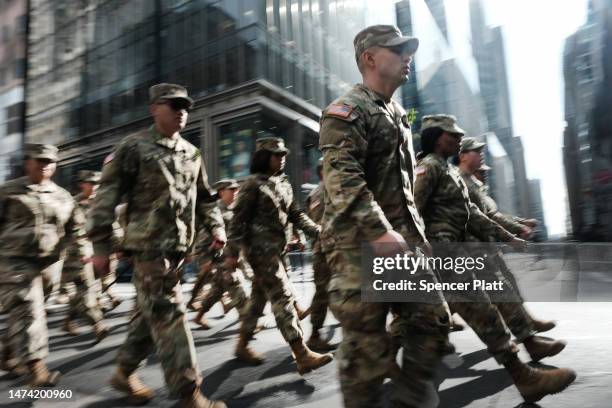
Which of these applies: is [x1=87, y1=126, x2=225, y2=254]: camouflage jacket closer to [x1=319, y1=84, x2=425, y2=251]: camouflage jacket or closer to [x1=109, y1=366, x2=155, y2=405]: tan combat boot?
[x1=109, y1=366, x2=155, y2=405]: tan combat boot

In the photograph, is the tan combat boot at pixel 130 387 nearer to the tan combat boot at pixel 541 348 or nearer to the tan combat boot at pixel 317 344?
the tan combat boot at pixel 317 344

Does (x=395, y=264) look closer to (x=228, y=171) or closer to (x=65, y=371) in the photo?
(x=65, y=371)

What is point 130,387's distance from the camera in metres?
3.16

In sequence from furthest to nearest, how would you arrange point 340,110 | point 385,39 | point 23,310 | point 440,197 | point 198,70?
1. point 198,70
2. point 23,310
3. point 440,197
4. point 385,39
5. point 340,110

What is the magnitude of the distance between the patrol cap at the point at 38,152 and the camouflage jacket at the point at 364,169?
119 inches

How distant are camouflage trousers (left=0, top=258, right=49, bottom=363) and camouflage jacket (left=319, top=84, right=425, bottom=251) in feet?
9.04

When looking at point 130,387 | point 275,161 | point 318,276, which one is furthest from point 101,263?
point 318,276

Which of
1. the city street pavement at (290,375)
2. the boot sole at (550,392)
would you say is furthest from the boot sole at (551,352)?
the boot sole at (550,392)

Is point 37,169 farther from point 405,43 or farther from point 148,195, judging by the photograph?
point 405,43

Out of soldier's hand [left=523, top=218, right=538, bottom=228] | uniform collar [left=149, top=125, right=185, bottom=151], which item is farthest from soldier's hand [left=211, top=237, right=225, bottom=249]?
soldier's hand [left=523, top=218, right=538, bottom=228]

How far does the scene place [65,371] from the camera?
420cm

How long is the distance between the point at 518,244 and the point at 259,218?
2.50m

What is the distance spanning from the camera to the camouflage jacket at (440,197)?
11.0ft

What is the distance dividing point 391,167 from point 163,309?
165 cm
